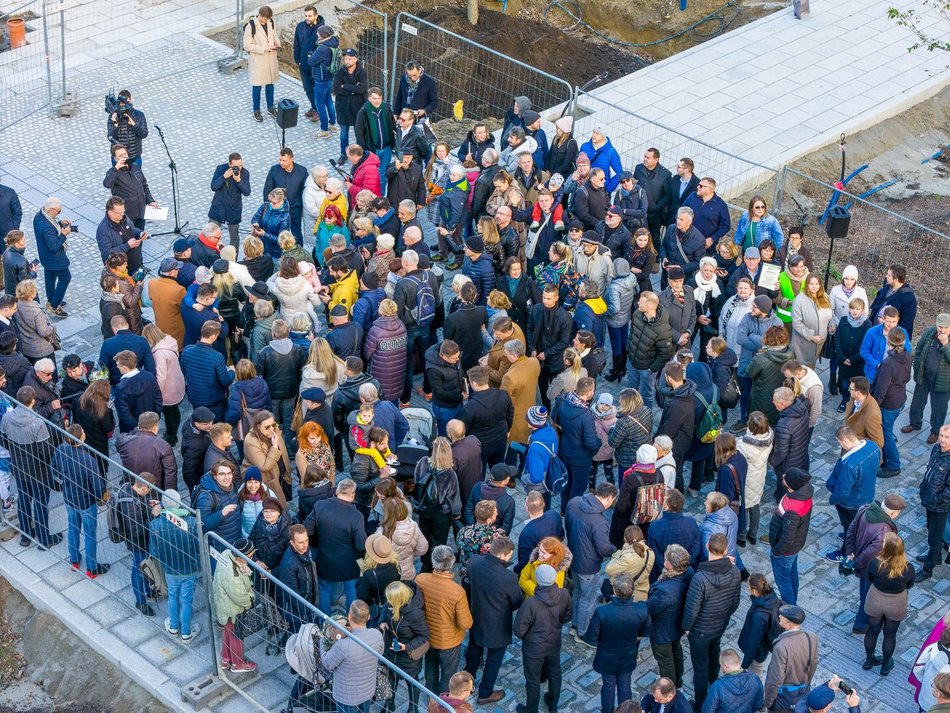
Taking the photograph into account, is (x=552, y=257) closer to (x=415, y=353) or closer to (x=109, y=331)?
(x=415, y=353)

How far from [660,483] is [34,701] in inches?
224

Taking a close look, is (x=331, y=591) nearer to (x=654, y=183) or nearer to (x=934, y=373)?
(x=934, y=373)

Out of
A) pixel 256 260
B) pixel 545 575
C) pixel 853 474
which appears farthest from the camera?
pixel 256 260

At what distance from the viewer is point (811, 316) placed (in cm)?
1432

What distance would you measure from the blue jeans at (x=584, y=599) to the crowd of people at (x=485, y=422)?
61mm

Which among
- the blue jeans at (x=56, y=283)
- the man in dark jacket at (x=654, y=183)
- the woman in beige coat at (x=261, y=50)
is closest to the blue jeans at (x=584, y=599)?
the man in dark jacket at (x=654, y=183)

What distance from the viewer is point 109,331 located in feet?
46.5

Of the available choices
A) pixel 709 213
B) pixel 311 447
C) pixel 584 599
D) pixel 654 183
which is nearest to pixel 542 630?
pixel 584 599

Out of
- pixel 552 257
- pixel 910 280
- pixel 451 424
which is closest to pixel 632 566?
pixel 451 424

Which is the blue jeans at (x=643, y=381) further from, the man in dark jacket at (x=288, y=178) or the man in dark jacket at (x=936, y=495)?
the man in dark jacket at (x=288, y=178)

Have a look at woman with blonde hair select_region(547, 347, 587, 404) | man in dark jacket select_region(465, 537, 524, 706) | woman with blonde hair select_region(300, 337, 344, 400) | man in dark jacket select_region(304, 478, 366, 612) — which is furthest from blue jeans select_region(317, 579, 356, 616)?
woman with blonde hair select_region(547, 347, 587, 404)

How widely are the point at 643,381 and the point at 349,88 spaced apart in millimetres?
6497

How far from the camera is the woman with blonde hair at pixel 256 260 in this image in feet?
47.8

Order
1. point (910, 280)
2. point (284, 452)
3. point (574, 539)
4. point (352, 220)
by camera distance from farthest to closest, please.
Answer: point (910, 280), point (352, 220), point (284, 452), point (574, 539)
